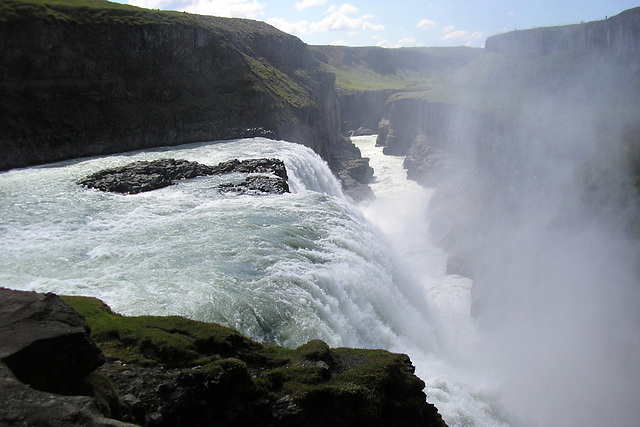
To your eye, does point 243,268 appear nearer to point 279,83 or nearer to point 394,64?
point 279,83

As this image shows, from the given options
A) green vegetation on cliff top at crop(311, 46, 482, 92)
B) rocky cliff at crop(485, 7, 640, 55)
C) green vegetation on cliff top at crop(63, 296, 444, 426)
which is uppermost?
rocky cliff at crop(485, 7, 640, 55)

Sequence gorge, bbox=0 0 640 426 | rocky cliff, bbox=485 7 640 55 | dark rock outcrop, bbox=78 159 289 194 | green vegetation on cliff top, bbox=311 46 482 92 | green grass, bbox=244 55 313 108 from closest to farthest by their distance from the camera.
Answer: gorge, bbox=0 0 640 426, dark rock outcrop, bbox=78 159 289 194, green grass, bbox=244 55 313 108, rocky cliff, bbox=485 7 640 55, green vegetation on cliff top, bbox=311 46 482 92

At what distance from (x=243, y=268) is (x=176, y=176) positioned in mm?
15123

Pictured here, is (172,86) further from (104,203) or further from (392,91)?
(392,91)

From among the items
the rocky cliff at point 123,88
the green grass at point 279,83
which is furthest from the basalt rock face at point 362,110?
the rocky cliff at point 123,88

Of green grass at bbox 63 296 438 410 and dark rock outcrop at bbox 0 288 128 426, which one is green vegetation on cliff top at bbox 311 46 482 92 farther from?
dark rock outcrop at bbox 0 288 128 426

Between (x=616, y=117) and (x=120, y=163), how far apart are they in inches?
1653

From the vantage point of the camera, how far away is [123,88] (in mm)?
43938

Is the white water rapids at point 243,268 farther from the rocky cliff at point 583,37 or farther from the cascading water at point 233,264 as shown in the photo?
the rocky cliff at point 583,37

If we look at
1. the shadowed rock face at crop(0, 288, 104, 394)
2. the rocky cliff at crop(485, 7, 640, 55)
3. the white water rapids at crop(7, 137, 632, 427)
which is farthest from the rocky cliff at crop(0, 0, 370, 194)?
the rocky cliff at crop(485, 7, 640, 55)

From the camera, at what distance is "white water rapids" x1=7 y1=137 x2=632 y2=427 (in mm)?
12602

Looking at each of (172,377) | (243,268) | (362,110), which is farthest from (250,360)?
(362,110)

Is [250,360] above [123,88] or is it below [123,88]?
below

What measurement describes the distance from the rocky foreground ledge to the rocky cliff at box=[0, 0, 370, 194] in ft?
106
